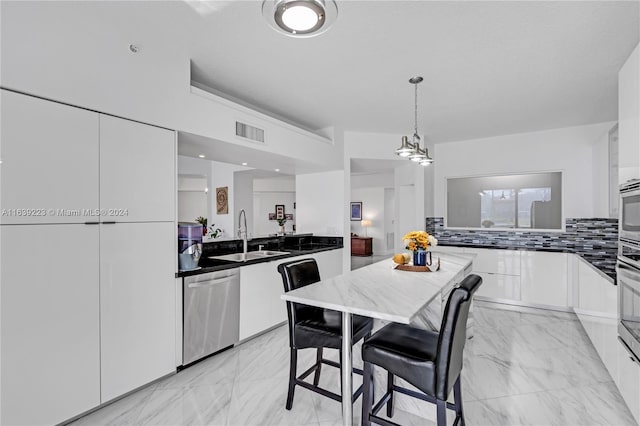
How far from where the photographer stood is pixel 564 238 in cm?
463

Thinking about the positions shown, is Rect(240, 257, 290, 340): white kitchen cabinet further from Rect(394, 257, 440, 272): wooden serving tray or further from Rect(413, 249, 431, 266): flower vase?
Rect(413, 249, 431, 266): flower vase

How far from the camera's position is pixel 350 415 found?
1.75 metres

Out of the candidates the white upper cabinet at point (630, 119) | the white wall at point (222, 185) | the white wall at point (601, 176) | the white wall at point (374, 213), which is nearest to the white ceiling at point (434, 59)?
the white upper cabinet at point (630, 119)

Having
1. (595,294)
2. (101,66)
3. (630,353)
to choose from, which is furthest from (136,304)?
(595,294)

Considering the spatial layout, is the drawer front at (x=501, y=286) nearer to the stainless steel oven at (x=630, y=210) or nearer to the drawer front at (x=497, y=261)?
the drawer front at (x=497, y=261)

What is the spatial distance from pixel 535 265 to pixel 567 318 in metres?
0.75

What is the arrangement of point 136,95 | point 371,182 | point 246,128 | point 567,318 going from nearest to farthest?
point 136,95
point 246,128
point 567,318
point 371,182

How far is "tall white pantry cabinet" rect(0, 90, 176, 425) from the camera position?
68.4 inches

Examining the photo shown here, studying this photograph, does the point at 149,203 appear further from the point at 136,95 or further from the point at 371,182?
the point at 371,182

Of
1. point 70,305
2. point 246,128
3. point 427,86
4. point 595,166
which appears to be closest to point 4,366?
point 70,305

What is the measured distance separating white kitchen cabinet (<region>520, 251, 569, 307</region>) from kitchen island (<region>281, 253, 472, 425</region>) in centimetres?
275

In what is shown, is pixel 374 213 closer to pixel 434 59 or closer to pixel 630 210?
pixel 434 59

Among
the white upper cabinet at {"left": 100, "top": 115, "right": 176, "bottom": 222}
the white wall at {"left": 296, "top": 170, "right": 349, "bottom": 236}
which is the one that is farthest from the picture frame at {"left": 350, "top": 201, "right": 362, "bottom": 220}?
the white upper cabinet at {"left": 100, "top": 115, "right": 176, "bottom": 222}

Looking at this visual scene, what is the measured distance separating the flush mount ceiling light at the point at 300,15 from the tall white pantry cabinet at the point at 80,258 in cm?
148
